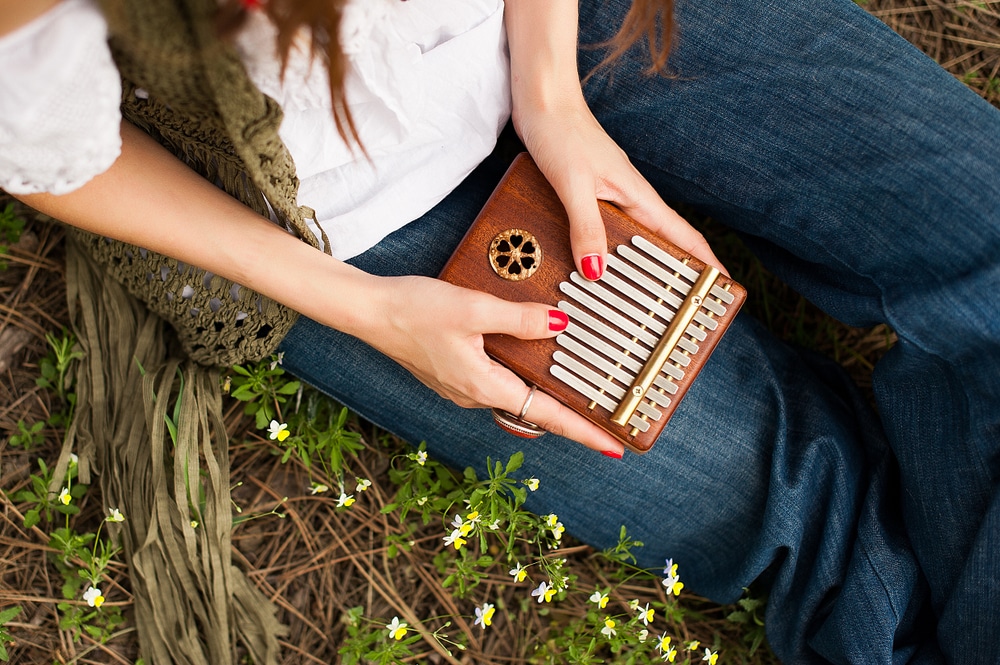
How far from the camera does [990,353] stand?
4.18 feet

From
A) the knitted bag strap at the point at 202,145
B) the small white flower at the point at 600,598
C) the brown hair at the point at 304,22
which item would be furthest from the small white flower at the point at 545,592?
the brown hair at the point at 304,22

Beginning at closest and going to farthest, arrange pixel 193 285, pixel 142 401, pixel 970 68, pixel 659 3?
1. pixel 659 3
2. pixel 193 285
3. pixel 142 401
4. pixel 970 68

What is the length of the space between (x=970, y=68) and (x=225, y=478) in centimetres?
222

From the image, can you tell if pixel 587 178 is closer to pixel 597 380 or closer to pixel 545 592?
pixel 597 380

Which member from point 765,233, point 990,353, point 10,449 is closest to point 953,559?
point 990,353

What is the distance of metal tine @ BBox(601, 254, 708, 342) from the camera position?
1288mm

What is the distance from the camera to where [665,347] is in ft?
4.17

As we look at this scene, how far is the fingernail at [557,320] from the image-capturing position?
127cm

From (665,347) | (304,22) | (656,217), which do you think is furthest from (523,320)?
(304,22)

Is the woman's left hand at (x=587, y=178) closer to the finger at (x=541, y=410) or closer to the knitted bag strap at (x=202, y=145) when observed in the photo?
the finger at (x=541, y=410)

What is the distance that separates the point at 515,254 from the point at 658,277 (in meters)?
0.26

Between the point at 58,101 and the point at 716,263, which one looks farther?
the point at 716,263

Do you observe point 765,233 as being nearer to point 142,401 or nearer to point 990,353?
point 990,353

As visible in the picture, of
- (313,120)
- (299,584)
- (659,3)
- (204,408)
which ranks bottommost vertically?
(299,584)
